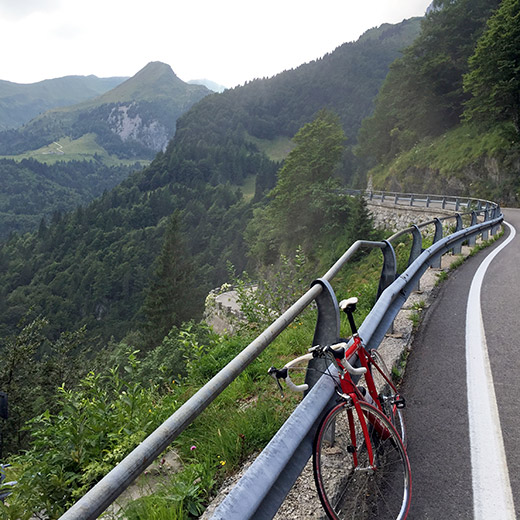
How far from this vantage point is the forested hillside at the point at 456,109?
33.8 m

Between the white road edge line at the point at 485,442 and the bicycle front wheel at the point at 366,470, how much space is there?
1.49 ft

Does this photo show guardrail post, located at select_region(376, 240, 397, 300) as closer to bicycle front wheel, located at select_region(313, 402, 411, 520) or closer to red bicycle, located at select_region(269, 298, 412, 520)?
red bicycle, located at select_region(269, 298, 412, 520)

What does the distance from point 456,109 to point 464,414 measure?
172ft

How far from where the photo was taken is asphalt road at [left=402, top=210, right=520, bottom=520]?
2.49 m

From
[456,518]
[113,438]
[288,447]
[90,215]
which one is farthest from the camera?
[90,215]

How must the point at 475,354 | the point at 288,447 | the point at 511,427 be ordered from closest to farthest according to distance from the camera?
the point at 288,447 → the point at 511,427 → the point at 475,354

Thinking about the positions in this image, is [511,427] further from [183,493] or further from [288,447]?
[183,493]

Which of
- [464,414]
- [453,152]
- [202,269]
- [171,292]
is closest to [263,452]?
[464,414]

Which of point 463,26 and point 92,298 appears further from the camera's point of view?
point 92,298

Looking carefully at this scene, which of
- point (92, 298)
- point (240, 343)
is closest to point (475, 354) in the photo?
point (240, 343)

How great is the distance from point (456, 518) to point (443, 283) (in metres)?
6.64

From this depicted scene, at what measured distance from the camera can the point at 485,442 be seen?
3.04 metres

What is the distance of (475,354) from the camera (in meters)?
4.67

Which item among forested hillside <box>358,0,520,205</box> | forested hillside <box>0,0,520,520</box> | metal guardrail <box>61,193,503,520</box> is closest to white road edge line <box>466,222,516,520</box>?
metal guardrail <box>61,193,503,520</box>
